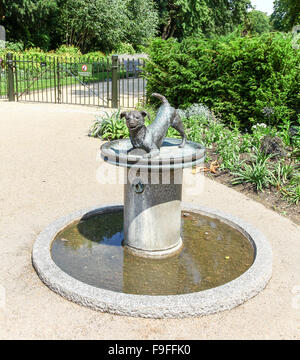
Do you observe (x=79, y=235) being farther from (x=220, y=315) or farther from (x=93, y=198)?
(x=220, y=315)

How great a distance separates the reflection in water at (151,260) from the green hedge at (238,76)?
16.9ft

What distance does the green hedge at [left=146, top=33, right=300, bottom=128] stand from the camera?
9.16 meters

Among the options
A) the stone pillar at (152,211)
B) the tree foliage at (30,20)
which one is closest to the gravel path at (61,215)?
the stone pillar at (152,211)

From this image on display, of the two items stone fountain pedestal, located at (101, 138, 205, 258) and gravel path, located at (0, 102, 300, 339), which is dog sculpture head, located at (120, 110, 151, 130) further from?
gravel path, located at (0, 102, 300, 339)

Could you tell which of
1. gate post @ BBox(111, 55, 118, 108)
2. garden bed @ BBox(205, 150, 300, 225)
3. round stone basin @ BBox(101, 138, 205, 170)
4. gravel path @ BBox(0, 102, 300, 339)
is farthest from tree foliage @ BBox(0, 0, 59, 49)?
round stone basin @ BBox(101, 138, 205, 170)

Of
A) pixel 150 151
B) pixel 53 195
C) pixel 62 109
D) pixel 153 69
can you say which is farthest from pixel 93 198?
pixel 62 109

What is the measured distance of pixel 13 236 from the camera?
15.6 feet

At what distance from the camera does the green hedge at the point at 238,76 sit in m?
9.16

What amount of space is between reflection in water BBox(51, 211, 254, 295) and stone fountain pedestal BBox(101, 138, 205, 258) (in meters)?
0.16

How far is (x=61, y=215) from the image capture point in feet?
17.9

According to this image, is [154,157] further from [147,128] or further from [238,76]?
[238,76]

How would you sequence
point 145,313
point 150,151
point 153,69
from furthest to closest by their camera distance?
point 153,69
point 150,151
point 145,313

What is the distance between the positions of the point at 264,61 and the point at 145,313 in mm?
7725

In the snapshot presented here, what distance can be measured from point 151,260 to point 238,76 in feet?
22.1
